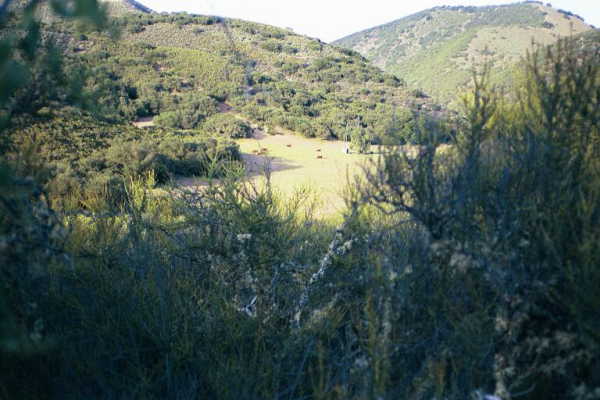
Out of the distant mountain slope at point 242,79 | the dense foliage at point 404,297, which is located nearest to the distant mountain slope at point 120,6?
the dense foliage at point 404,297

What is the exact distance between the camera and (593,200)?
255 cm

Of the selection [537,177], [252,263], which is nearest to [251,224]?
[252,263]

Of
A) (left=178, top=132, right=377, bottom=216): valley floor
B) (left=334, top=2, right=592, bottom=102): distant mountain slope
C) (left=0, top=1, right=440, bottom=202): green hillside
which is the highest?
(left=334, top=2, right=592, bottom=102): distant mountain slope

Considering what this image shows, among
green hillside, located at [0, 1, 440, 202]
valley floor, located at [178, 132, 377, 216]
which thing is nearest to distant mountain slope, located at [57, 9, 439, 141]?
green hillside, located at [0, 1, 440, 202]

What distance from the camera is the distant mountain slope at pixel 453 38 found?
204 feet

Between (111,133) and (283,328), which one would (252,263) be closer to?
(283,328)

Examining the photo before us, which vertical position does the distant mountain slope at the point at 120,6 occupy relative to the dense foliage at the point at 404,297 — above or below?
above

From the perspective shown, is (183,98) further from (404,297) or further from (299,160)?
(404,297)

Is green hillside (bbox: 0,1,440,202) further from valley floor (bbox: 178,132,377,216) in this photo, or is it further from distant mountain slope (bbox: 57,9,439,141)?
valley floor (bbox: 178,132,377,216)

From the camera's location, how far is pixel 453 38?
85.1 meters

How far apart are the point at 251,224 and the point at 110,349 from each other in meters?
1.58

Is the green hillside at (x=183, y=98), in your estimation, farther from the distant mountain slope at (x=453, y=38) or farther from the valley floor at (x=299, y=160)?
the distant mountain slope at (x=453, y=38)

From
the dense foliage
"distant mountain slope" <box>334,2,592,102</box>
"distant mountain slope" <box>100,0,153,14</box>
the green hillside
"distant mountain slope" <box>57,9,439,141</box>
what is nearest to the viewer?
the dense foliage

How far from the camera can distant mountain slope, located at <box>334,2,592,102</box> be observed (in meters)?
62.2
